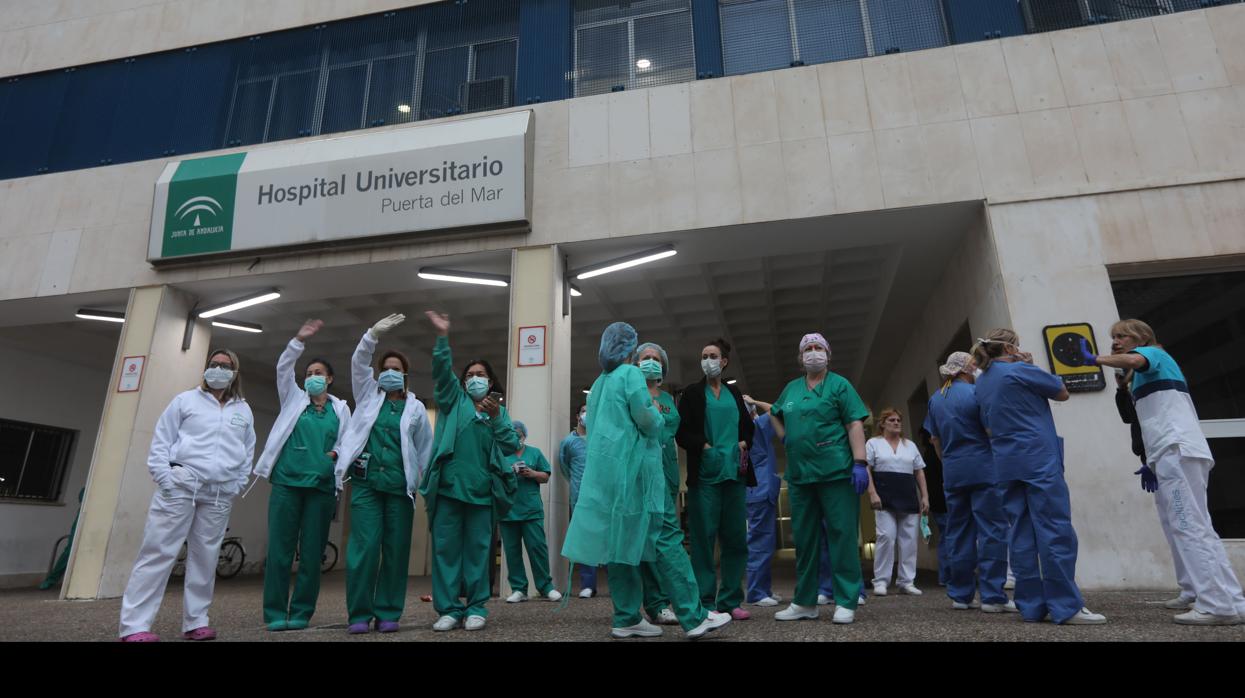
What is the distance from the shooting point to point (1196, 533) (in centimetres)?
324

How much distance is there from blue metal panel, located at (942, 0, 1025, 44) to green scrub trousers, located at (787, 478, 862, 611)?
5436 mm

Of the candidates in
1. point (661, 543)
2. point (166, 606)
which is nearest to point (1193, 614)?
point (661, 543)

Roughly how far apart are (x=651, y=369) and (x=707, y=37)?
538 centimetres

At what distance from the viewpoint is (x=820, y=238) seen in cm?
686

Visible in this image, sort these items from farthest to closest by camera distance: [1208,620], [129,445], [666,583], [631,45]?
[631,45] < [129,445] < [1208,620] < [666,583]

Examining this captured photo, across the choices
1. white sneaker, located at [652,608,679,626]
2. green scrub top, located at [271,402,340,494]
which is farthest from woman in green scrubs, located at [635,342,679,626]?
green scrub top, located at [271,402,340,494]

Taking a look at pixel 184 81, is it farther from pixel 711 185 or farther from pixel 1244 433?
pixel 1244 433

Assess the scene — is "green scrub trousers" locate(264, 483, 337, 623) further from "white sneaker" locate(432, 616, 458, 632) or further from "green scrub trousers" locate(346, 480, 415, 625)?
"white sneaker" locate(432, 616, 458, 632)

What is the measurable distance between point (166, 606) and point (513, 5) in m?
7.25

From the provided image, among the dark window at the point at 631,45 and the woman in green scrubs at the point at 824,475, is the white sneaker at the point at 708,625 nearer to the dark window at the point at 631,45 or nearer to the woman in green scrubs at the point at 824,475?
the woman in green scrubs at the point at 824,475

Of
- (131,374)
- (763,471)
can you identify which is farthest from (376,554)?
(131,374)

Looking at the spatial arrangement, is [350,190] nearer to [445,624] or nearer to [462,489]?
[462,489]

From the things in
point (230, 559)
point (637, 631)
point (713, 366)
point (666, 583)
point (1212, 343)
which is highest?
point (1212, 343)
